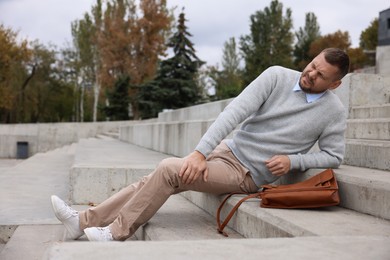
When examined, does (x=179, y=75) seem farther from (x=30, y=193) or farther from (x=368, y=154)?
(x=368, y=154)

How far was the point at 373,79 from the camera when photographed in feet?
17.4

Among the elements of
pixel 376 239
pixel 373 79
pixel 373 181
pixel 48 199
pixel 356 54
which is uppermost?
pixel 356 54

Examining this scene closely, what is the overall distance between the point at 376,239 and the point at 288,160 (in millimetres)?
1208

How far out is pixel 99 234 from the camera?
3.09 meters

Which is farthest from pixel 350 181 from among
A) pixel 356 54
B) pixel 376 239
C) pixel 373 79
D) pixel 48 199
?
pixel 356 54

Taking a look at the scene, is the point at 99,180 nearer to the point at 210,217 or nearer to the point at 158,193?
the point at 210,217

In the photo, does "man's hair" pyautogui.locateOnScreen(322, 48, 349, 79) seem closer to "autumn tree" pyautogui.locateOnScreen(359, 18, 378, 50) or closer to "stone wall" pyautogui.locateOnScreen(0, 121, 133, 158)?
Result: "stone wall" pyautogui.locateOnScreen(0, 121, 133, 158)

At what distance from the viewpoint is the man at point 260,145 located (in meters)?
3.17

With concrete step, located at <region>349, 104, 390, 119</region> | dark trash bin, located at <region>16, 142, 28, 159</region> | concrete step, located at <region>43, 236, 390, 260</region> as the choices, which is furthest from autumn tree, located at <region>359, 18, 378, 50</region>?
concrete step, located at <region>43, 236, 390, 260</region>

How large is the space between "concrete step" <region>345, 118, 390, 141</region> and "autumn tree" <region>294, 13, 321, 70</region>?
42992 mm

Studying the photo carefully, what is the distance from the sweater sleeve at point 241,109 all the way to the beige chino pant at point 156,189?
8.9 inches

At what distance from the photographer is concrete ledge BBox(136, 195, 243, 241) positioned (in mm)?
3041

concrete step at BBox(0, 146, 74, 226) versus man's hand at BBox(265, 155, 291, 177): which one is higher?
man's hand at BBox(265, 155, 291, 177)

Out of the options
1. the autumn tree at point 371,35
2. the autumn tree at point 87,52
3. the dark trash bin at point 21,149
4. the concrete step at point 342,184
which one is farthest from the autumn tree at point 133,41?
the concrete step at point 342,184
